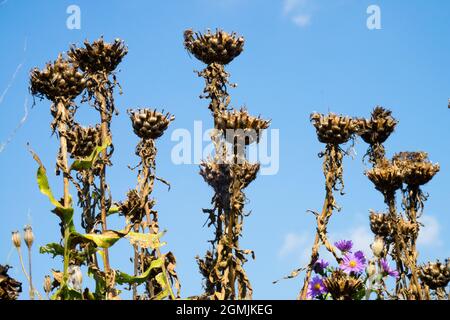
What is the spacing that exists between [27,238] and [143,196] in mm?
2169

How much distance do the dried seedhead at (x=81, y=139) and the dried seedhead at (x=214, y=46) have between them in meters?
1.54

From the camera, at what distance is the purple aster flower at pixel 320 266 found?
671cm

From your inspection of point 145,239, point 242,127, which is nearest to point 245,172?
point 242,127

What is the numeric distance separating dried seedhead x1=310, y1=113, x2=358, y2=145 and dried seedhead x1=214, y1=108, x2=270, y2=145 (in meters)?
0.71

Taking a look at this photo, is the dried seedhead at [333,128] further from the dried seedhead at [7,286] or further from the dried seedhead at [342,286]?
the dried seedhead at [7,286]

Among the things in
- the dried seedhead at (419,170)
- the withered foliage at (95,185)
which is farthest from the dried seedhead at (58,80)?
the dried seedhead at (419,170)

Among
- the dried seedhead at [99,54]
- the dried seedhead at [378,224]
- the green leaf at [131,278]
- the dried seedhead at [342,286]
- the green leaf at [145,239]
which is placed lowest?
the dried seedhead at [342,286]

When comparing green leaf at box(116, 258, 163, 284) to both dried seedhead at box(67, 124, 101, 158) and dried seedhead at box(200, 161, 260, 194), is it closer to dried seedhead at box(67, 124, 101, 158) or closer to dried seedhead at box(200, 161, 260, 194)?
dried seedhead at box(200, 161, 260, 194)

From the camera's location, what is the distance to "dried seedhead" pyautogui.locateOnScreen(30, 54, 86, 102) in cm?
722

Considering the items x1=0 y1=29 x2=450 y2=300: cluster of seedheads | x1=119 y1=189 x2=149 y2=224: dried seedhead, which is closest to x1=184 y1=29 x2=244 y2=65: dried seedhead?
x1=0 y1=29 x2=450 y2=300: cluster of seedheads

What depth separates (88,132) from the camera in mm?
7758

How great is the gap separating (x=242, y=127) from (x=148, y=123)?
158 cm
